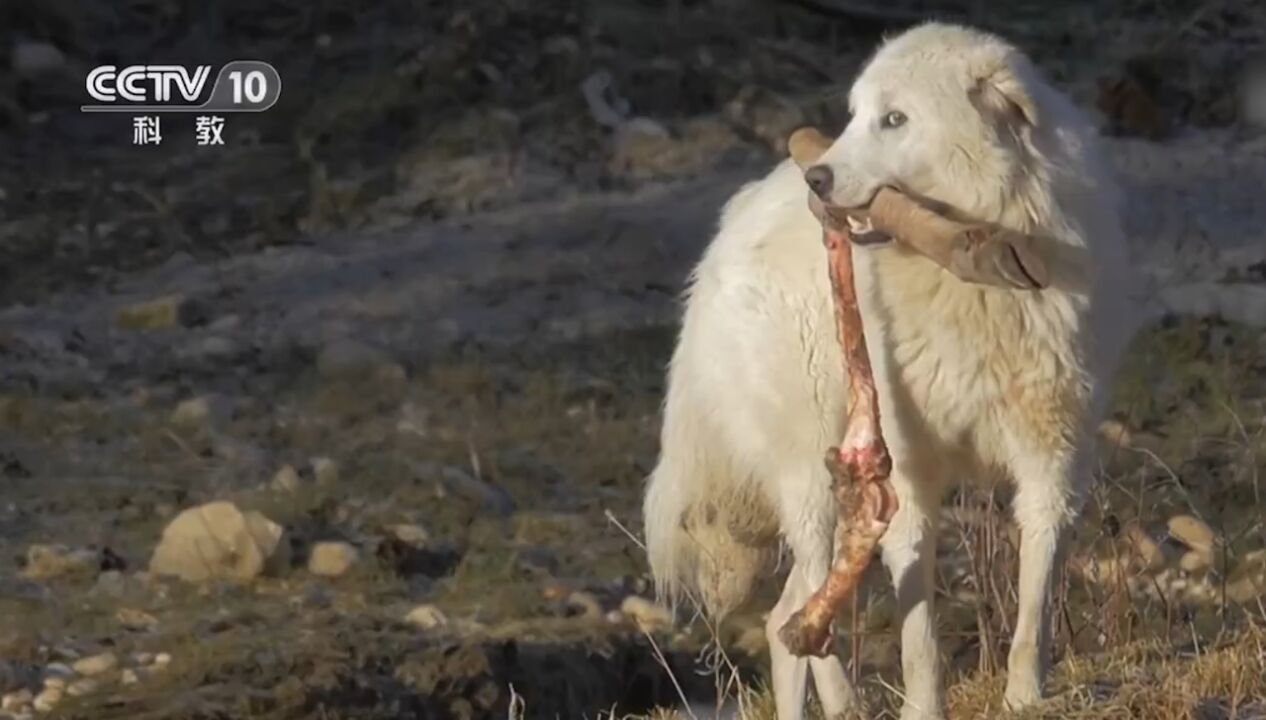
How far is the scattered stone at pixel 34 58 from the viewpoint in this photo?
14.0 m

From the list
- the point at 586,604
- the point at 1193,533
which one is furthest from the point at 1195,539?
the point at 586,604

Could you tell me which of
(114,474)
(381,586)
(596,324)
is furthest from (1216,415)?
(114,474)

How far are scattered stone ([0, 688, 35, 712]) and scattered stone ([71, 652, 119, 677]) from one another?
0.21m

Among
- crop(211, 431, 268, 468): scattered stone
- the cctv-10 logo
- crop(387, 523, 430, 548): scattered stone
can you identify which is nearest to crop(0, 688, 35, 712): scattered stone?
crop(387, 523, 430, 548): scattered stone

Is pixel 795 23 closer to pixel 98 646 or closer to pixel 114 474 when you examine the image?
pixel 114 474

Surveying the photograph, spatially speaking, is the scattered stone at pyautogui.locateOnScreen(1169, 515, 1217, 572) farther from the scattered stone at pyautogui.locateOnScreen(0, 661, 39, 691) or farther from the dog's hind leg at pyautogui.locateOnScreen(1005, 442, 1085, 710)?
the scattered stone at pyautogui.locateOnScreen(0, 661, 39, 691)

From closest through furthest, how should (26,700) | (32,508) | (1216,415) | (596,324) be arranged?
(26,700) → (32,508) → (1216,415) → (596,324)

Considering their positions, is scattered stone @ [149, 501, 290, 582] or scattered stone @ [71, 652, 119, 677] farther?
scattered stone @ [149, 501, 290, 582]

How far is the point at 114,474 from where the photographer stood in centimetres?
968

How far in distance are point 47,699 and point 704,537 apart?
244 cm

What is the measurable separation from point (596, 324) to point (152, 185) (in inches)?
120

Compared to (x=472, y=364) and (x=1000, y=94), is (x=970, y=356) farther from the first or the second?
(x=472, y=364)

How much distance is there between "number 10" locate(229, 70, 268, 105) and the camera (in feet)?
46.0

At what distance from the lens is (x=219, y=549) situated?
871 centimetres
